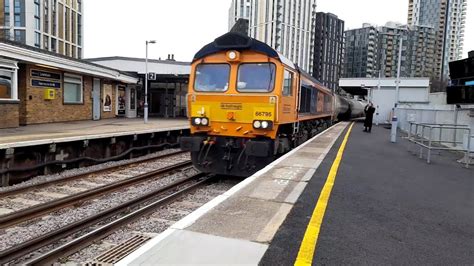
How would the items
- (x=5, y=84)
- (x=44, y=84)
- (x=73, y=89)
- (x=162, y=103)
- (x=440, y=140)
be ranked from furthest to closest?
(x=162, y=103) → (x=73, y=89) → (x=44, y=84) → (x=5, y=84) → (x=440, y=140)

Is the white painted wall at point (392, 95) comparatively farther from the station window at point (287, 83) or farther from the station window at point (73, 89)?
the station window at point (287, 83)

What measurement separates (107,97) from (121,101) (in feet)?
8.57

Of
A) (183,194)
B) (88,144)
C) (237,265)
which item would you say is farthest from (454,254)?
(88,144)

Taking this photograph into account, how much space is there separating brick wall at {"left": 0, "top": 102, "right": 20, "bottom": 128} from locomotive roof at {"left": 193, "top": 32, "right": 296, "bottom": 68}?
9873mm

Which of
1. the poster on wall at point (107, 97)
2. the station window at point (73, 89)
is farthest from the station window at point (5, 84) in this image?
the poster on wall at point (107, 97)

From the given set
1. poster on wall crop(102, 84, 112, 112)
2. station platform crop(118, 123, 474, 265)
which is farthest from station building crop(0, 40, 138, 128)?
station platform crop(118, 123, 474, 265)

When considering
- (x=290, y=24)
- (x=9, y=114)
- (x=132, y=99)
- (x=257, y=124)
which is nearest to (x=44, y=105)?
(x=9, y=114)

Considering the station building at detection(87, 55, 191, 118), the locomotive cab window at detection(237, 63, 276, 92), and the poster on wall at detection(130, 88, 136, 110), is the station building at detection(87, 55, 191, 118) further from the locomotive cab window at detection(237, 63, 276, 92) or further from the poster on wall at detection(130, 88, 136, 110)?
the locomotive cab window at detection(237, 63, 276, 92)

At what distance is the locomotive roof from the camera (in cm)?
912

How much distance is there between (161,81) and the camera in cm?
3225

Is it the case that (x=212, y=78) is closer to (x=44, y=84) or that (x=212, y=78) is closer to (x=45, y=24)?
(x=44, y=84)

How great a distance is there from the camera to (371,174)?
8.02m

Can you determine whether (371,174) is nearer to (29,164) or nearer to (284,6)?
(29,164)

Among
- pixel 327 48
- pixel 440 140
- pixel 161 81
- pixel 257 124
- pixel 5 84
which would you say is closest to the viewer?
pixel 257 124
